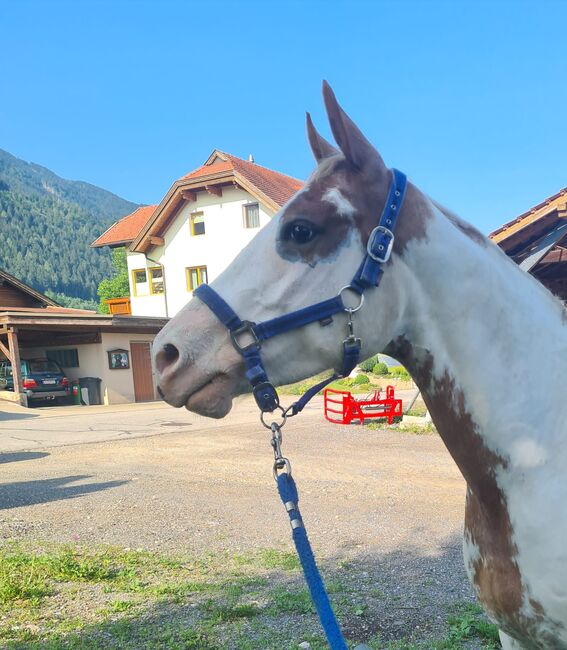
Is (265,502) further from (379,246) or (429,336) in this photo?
(379,246)

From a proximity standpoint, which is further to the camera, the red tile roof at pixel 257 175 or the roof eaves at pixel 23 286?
the red tile roof at pixel 257 175

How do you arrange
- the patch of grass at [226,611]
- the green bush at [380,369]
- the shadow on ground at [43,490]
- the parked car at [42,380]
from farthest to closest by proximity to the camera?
the green bush at [380,369] → the parked car at [42,380] → the shadow on ground at [43,490] → the patch of grass at [226,611]

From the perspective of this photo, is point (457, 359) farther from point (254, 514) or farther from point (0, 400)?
point (0, 400)

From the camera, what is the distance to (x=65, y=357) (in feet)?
82.1

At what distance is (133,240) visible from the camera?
32000 millimetres

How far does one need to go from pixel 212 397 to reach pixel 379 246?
67cm

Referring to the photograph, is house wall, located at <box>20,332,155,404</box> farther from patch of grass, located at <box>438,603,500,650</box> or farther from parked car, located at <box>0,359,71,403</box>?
patch of grass, located at <box>438,603,500,650</box>

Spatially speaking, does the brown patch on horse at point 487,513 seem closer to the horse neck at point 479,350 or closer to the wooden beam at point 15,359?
the horse neck at point 479,350

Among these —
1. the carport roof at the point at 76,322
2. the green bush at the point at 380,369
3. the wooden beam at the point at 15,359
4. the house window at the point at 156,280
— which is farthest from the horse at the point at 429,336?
the house window at the point at 156,280

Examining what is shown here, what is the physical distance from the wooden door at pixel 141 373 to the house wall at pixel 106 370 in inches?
12.2

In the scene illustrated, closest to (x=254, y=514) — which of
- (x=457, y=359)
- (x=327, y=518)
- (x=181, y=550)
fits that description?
(x=327, y=518)

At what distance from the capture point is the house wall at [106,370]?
939 inches

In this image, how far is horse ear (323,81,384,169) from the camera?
1.61 meters

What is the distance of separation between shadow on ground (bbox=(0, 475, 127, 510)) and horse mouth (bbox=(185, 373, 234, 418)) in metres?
6.80
